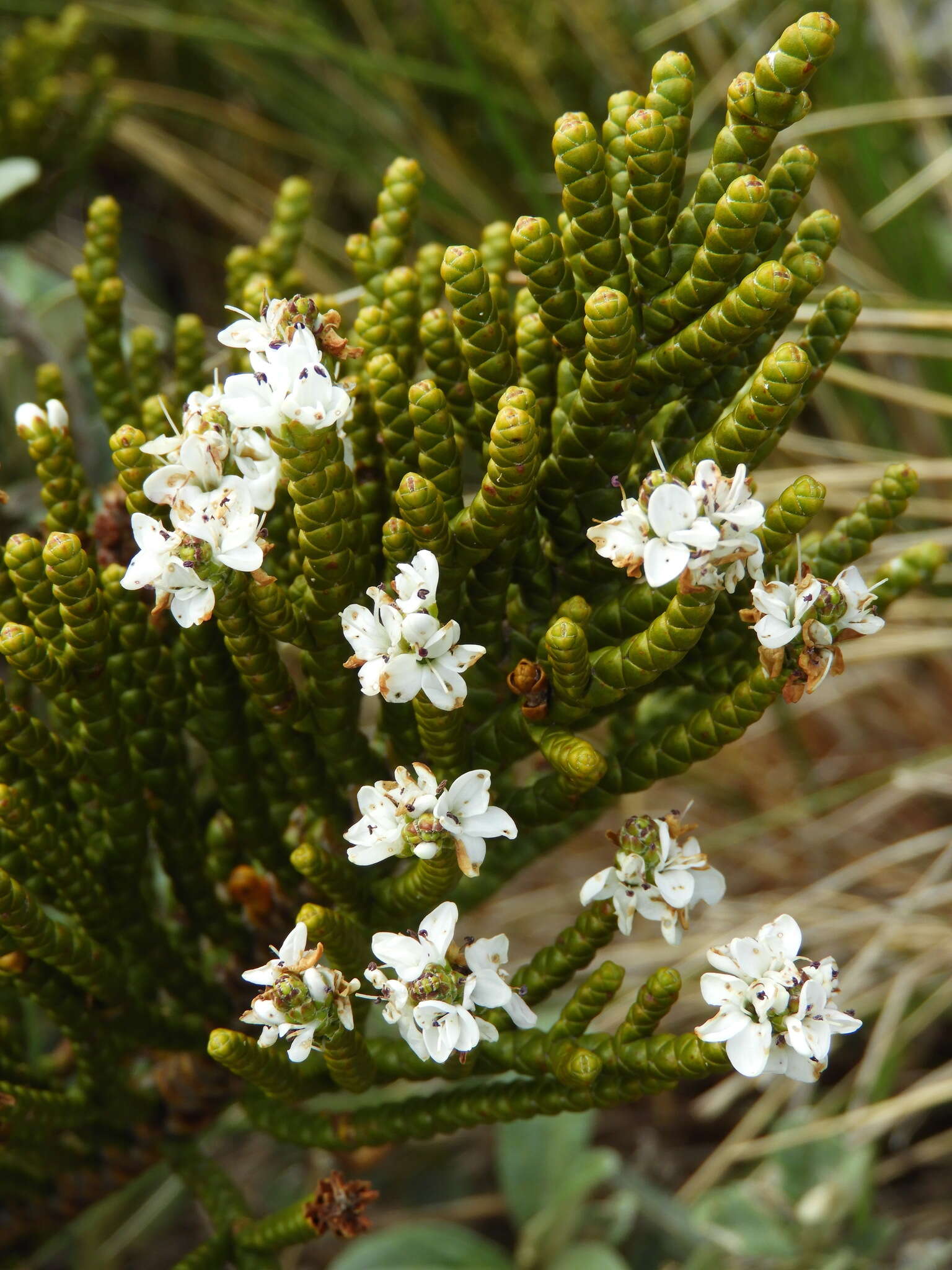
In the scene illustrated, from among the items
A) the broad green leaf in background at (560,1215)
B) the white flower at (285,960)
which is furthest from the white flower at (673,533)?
the broad green leaf in background at (560,1215)

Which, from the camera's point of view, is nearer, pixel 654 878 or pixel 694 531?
pixel 694 531

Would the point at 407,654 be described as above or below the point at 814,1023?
above

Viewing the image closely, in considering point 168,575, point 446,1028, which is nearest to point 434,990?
point 446,1028

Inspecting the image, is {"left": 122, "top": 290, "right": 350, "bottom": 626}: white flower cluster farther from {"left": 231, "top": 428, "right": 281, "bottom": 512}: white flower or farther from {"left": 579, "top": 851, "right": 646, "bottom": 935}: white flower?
{"left": 579, "top": 851, "right": 646, "bottom": 935}: white flower

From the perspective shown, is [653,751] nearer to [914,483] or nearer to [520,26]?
[914,483]

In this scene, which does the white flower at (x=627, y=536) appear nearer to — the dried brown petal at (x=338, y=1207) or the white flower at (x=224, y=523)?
the white flower at (x=224, y=523)

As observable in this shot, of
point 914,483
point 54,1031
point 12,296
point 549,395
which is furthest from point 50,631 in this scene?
point 54,1031

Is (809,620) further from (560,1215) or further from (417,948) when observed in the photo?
(560,1215)
